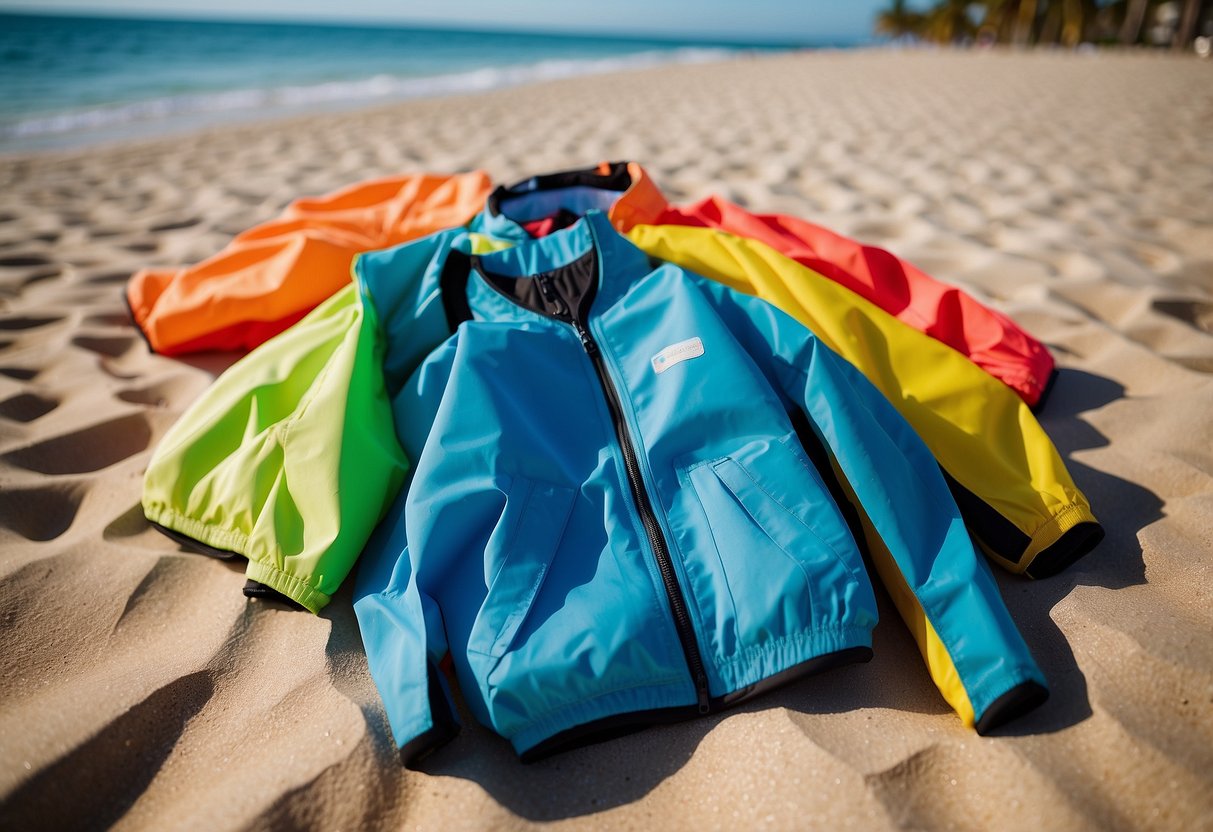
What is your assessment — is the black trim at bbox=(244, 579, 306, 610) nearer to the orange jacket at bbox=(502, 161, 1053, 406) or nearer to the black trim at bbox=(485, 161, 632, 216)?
the orange jacket at bbox=(502, 161, 1053, 406)

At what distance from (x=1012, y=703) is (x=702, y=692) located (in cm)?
62

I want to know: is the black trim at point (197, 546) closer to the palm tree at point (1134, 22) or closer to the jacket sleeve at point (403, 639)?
the jacket sleeve at point (403, 639)

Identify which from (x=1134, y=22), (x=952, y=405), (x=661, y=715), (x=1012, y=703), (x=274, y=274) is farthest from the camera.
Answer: (x=1134, y=22)

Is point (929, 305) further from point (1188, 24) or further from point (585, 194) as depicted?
point (1188, 24)

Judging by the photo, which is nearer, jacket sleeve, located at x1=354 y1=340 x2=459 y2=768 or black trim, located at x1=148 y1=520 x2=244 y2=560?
jacket sleeve, located at x1=354 y1=340 x2=459 y2=768

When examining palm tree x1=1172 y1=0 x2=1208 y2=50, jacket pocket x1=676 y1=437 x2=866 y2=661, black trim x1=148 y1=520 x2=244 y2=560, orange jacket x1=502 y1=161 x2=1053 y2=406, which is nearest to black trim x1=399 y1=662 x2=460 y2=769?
jacket pocket x1=676 y1=437 x2=866 y2=661

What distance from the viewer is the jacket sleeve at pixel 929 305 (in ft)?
7.54

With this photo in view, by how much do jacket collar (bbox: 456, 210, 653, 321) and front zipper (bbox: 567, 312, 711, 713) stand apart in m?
0.18

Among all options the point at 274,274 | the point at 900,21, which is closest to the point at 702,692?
the point at 274,274

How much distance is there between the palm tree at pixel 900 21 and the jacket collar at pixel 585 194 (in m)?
59.8

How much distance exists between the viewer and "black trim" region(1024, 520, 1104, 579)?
1703 mm

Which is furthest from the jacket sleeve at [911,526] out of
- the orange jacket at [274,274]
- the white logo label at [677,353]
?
the orange jacket at [274,274]

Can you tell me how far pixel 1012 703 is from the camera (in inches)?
52.7

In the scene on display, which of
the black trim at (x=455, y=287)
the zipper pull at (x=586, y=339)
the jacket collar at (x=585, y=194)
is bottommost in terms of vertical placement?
the zipper pull at (x=586, y=339)
